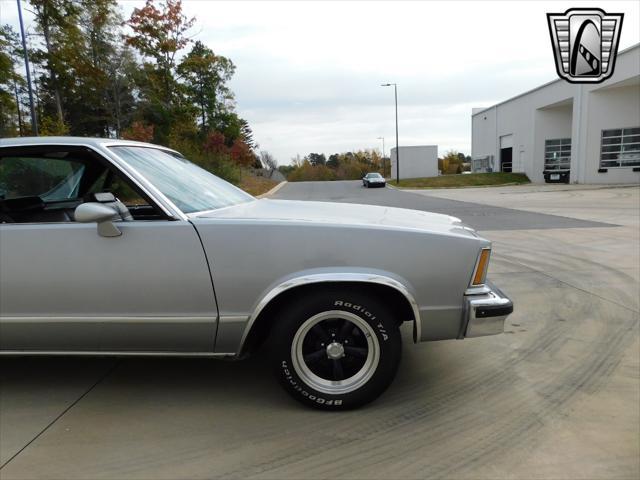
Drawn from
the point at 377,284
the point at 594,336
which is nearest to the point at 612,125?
the point at 594,336

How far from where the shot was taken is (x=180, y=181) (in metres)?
3.25

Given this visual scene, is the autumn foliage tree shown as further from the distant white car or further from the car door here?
the car door

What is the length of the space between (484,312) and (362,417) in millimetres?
950

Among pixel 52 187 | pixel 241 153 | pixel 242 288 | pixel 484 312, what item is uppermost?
pixel 241 153

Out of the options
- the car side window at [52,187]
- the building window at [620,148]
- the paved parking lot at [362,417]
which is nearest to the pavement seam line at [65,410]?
the paved parking lot at [362,417]

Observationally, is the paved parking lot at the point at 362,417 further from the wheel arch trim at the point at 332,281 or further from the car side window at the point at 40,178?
the car side window at the point at 40,178

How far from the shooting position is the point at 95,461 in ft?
7.98

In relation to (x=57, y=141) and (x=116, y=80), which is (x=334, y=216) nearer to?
(x=57, y=141)

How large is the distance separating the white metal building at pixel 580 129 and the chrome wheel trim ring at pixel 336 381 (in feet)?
102

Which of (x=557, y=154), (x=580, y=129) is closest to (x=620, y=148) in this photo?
(x=580, y=129)

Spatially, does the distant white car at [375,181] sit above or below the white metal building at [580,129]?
below

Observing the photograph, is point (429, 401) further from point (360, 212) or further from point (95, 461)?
point (95, 461)

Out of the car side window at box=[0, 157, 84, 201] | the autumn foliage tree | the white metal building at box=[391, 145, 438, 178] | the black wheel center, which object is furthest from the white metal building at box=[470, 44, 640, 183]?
the car side window at box=[0, 157, 84, 201]

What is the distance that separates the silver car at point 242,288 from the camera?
2.71m
